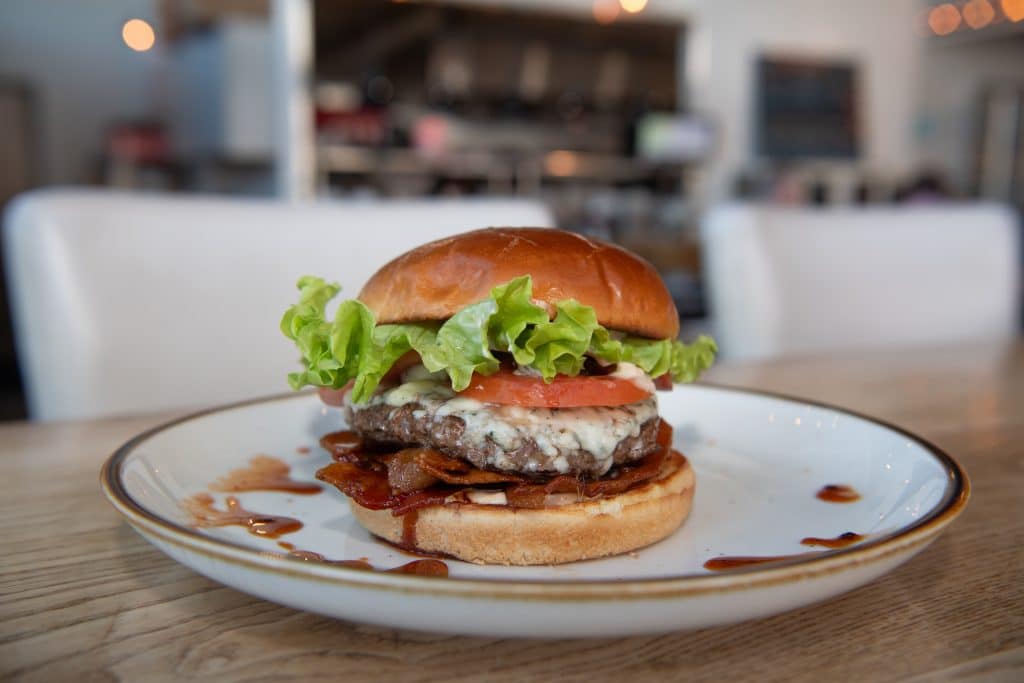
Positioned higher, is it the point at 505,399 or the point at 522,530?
the point at 505,399

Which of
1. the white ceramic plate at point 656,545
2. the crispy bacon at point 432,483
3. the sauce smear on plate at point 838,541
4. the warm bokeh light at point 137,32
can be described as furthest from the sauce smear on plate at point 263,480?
the warm bokeh light at point 137,32

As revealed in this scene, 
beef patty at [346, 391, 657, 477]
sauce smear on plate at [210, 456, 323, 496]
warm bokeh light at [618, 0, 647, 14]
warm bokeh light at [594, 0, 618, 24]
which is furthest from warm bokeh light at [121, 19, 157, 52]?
beef patty at [346, 391, 657, 477]

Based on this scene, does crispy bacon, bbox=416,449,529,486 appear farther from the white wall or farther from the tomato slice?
the white wall

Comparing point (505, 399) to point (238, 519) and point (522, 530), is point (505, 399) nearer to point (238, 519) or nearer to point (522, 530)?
point (522, 530)

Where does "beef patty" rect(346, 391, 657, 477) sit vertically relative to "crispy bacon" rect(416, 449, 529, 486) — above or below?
above

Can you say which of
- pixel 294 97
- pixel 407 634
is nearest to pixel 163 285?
pixel 407 634

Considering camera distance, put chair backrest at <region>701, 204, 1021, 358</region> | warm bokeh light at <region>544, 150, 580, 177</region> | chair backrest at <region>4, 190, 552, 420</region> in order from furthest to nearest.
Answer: warm bokeh light at <region>544, 150, 580, 177</region> < chair backrest at <region>701, 204, 1021, 358</region> < chair backrest at <region>4, 190, 552, 420</region>

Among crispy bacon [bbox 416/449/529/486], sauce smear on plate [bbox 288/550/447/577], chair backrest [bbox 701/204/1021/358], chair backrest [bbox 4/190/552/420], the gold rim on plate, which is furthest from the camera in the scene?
chair backrest [bbox 701/204/1021/358]

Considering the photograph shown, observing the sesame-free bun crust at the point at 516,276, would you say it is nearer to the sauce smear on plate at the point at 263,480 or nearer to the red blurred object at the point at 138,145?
the sauce smear on plate at the point at 263,480
